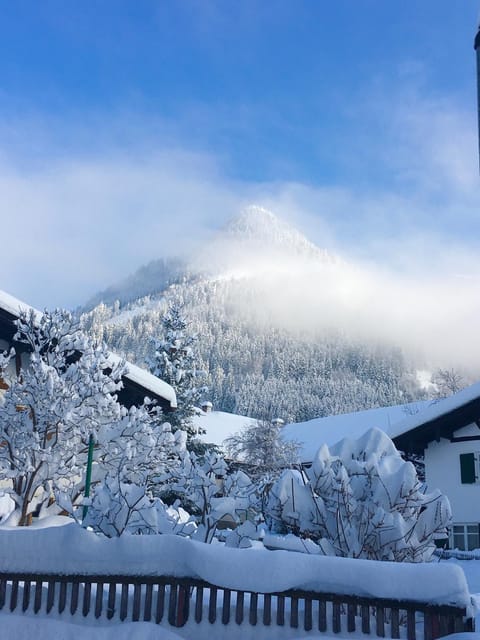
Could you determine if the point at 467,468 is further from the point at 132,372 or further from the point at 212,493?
the point at 212,493

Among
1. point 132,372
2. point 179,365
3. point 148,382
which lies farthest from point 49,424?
point 179,365

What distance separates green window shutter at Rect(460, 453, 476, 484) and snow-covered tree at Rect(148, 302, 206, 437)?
12128 millimetres

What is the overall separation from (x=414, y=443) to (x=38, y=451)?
1643 centimetres

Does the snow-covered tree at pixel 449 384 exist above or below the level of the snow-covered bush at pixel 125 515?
above

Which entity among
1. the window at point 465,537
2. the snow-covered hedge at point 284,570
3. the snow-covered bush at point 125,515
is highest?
the snow-covered bush at point 125,515

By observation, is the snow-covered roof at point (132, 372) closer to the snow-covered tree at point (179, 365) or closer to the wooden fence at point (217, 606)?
the wooden fence at point (217, 606)

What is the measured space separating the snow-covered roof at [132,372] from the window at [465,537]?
12.6 metres

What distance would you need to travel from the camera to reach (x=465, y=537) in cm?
2205

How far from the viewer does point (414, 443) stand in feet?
78.9

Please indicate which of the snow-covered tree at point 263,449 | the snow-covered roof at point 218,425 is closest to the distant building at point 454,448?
the snow-covered tree at point 263,449

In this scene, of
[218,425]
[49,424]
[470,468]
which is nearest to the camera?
[49,424]

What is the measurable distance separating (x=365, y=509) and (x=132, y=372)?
9.37 meters

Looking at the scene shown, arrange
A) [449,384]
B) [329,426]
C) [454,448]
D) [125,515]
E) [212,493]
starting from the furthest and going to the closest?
[449,384], [329,426], [454,448], [212,493], [125,515]

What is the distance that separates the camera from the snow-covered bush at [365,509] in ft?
22.3
